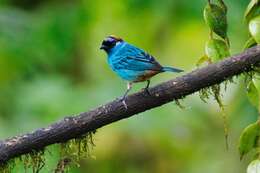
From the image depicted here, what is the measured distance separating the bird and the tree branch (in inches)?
22.0

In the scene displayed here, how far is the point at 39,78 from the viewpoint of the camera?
19.7ft

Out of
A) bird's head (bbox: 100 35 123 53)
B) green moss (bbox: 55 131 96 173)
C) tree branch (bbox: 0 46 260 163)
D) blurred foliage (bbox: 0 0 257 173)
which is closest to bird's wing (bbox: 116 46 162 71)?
bird's head (bbox: 100 35 123 53)

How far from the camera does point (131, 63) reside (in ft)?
10.6

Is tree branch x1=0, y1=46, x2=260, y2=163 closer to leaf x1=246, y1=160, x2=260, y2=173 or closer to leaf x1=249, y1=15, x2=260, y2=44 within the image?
leaf x1=249, y1=15, x2=260, y2=44

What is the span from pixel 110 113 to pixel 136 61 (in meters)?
0.83

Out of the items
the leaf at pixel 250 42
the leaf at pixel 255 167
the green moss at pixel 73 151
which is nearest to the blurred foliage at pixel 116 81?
the green moss at pixel 73 151

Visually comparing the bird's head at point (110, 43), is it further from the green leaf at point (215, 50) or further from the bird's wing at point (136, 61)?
the green leaf at point (215, 50)

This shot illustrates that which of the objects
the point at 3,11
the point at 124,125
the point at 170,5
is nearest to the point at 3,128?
the point at 124,125

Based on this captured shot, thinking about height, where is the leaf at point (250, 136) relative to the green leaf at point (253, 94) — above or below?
below

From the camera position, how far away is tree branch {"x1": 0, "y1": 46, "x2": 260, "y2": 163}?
7.64 feet

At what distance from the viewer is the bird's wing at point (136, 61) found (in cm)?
308

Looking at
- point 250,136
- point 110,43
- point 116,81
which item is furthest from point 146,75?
point 116,81

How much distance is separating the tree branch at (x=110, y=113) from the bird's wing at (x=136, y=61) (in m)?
0.60

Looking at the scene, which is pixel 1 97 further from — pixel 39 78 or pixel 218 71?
pixel 218 71
